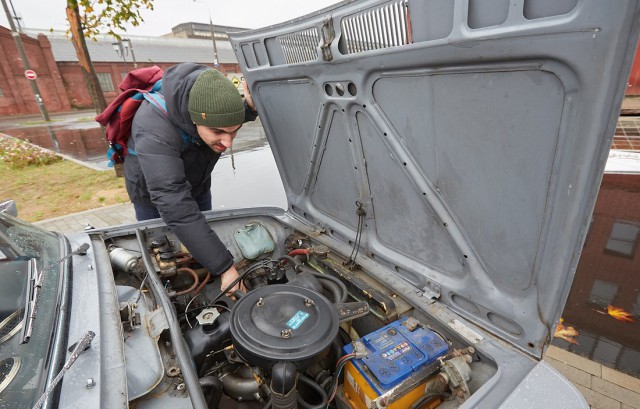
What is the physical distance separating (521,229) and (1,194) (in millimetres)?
9207

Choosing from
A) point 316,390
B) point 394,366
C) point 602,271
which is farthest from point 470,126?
point 602,271

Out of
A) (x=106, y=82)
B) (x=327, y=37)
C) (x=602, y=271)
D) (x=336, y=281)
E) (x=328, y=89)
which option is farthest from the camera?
(x=106, y=82)

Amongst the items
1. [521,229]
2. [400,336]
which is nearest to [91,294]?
[400,336]

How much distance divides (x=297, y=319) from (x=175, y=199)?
1.04 meters

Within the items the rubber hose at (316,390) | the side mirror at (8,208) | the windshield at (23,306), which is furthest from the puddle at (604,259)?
the windshield at (23,306)

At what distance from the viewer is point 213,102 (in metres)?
1.83

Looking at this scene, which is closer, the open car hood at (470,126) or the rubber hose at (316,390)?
the open car hood at (470,126)

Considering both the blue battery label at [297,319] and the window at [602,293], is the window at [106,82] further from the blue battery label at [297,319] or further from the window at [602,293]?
the window at [602,293]

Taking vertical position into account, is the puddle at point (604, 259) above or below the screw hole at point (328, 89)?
below

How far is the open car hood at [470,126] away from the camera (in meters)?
0.91

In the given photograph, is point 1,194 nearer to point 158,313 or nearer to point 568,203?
point 158,313

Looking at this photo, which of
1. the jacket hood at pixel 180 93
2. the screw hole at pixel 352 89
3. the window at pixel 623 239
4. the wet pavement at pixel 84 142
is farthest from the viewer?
the wet pavement at pixel 84 142

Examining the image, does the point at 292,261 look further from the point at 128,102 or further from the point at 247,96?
the point at 128,102

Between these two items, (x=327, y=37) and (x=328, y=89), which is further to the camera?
(x=328, y=89)
